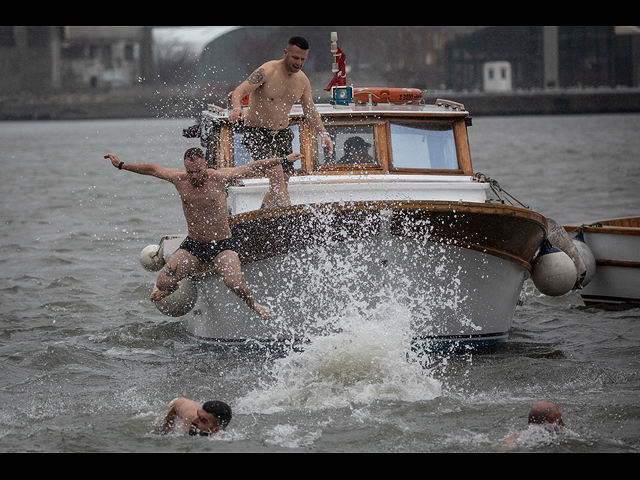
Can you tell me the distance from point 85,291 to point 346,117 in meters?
6.85

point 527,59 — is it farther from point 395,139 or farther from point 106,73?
point 395,139

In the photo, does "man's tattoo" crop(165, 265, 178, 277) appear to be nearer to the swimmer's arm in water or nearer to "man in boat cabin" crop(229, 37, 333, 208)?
the swimmer's arm in water

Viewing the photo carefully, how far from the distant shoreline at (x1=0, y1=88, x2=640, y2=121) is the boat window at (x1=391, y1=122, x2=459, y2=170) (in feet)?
212

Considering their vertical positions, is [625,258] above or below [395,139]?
below

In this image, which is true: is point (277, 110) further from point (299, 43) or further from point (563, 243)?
point (563, 243)

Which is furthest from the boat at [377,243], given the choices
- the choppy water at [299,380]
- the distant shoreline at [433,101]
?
the distant shoreline at [433,101]

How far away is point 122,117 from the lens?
313 feet

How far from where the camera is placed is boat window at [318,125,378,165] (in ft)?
34.2

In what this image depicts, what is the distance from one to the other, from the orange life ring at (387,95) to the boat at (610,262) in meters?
3.49

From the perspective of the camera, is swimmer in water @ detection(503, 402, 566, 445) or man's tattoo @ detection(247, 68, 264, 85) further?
man's tattoo @ detection(247, 68, 264, 85)

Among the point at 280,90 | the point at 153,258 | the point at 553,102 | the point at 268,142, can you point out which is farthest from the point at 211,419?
the point at 553,102

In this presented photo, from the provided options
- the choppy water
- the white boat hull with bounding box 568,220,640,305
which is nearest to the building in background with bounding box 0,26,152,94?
the choppy water

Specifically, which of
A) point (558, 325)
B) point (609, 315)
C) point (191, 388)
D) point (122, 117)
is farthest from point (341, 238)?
point (122, 117)

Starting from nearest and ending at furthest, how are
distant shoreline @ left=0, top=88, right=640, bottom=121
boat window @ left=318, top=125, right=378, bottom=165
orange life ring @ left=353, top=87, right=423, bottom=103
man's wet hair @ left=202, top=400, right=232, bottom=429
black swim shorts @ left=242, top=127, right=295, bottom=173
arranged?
man's wet hair @ left=202, top=400, right=232, bottom=429 < black swim shorts @ left=242, top=127, right=295, bottom=173 < boat window @ left=318, top=125, right=378, bottom=165 < orange life ring @ left=353, top=87, right=423, bottom=103 < distant shoreline @ left=0, top=88, right=640, bottom=121
